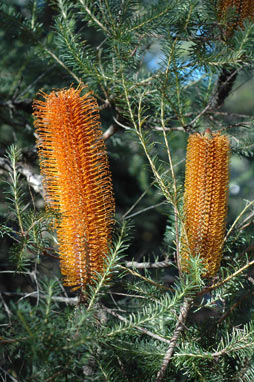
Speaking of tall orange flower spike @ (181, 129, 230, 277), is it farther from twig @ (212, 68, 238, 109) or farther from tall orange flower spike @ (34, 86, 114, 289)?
twig @ (212, 68, 238, 109)

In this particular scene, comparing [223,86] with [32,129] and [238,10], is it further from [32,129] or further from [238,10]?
[32,129]

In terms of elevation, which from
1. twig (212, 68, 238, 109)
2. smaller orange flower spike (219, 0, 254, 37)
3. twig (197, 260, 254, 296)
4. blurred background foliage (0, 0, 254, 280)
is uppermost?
smaller orange flower spike (219, 0, 254, 37)

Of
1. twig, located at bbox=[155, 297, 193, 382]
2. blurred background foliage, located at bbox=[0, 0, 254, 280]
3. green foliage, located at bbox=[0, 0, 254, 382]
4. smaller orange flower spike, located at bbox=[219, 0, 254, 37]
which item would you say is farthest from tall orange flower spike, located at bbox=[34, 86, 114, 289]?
blurred background foliage, located at bbox=[0, 0, 254, 280]

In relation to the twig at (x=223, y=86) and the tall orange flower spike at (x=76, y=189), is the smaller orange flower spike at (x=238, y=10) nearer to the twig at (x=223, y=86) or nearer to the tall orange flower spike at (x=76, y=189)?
the twig at (x=223, y=86)

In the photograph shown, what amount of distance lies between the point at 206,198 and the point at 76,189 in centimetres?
18

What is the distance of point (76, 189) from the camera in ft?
1.88

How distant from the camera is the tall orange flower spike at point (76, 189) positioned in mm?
571

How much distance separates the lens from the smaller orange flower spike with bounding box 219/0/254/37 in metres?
0.71

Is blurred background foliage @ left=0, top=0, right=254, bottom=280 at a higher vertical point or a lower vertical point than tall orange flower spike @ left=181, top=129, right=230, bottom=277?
lower

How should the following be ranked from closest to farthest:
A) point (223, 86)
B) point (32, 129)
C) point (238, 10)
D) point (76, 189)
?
point (76, 189) < point (238, 10) < point (223, 86) < point (32, 129)

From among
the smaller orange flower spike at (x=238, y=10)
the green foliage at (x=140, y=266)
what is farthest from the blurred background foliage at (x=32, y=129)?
the smaller orange flower spike at (x=238, y=10)

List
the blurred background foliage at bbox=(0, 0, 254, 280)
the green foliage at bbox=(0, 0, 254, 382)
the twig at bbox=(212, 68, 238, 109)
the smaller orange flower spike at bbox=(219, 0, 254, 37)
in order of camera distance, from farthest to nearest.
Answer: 1. the blurred background foliage at bbox=(0, 0, 254, 280)
2. the twig at bbox=(212, 68, 238, 109)
3. the smaller orange flower spike at bbox=(219, 0, 254, 37)
4. the green foliage at bbox=(0, 0, 254, 382)

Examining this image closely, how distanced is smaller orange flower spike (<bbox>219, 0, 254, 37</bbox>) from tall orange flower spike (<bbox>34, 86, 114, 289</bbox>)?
11.9 inches

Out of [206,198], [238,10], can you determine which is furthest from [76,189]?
[238,10]
